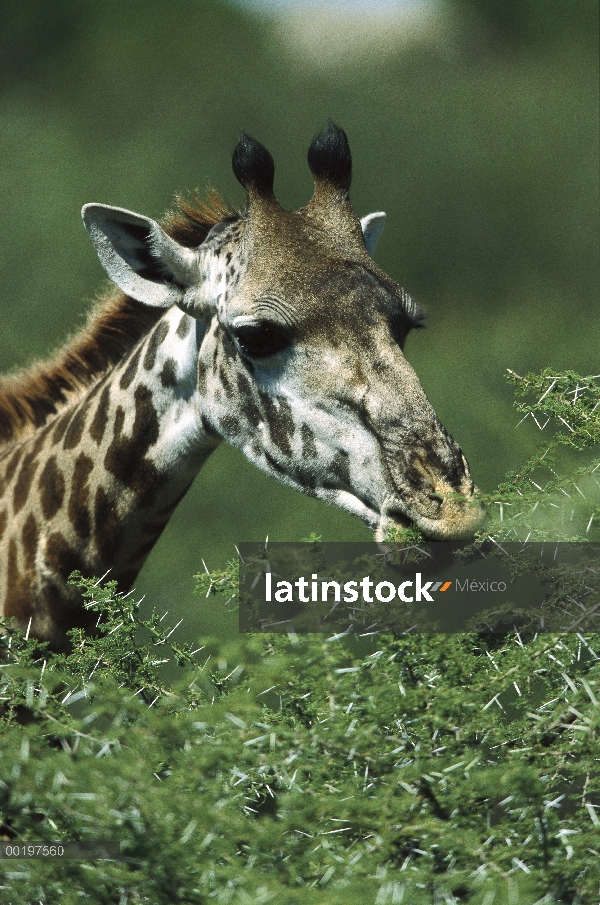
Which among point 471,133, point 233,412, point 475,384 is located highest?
point 233,412

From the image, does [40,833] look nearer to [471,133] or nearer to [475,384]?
[475,384]

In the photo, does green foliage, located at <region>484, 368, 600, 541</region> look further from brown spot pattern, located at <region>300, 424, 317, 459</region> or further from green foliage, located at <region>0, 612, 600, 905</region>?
brown spot pattern, located at <region>300, 424, 317, 459</region>

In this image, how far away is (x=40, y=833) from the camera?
182 centimetres

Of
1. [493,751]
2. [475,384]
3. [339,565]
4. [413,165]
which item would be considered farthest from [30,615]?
[413,165]

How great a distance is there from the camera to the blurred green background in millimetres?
9539

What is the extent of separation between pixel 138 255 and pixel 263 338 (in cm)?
66

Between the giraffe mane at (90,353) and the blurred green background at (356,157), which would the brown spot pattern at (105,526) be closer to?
the giraffe mane at (90,353)

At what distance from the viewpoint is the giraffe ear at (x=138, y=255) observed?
336 cm

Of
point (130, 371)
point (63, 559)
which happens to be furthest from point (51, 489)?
point (130, 371)

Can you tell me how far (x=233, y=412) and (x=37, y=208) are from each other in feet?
29.2

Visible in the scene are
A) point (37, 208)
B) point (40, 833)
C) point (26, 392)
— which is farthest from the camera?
point (37, 208)
